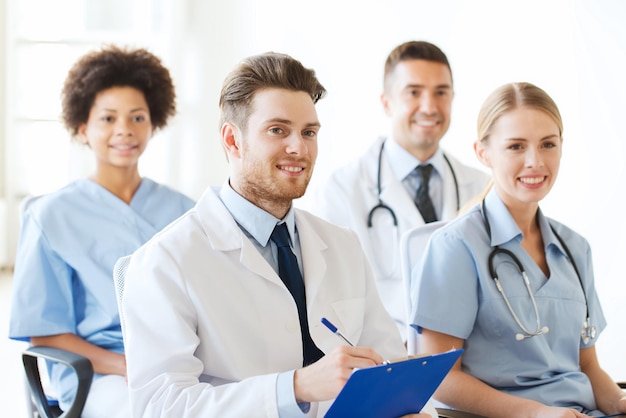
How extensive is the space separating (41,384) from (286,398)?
Answer: 0.87 meters

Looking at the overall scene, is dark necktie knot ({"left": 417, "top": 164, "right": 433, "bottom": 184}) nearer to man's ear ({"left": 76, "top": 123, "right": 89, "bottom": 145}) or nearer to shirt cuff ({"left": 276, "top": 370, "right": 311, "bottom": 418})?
man's ear ({"left": 76, "top": 123, "right": 89, "bottom": 145})

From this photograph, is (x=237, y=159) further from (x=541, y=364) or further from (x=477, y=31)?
(x=477, y=31)

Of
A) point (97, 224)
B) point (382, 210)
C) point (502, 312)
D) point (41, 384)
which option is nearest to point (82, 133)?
point (97, 224)

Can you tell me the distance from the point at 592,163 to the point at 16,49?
5311mm

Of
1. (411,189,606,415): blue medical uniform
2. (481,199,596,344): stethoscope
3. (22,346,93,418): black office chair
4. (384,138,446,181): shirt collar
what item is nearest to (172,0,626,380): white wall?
(384,138,446,181): shirt collar

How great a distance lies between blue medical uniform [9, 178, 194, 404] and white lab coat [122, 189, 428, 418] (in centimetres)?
65

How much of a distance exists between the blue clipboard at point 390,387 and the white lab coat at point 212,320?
0.45ft

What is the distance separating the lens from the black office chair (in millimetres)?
1675

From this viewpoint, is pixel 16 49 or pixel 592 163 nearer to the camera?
pixel 592 163

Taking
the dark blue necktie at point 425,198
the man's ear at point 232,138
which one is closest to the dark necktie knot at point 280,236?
the man's ear at point 232,138

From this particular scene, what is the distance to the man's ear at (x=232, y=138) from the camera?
1.48 m

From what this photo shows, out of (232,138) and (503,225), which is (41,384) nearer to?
(232,138)

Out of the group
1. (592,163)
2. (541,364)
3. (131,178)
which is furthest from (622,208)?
(131,178)

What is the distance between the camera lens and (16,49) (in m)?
6.54
